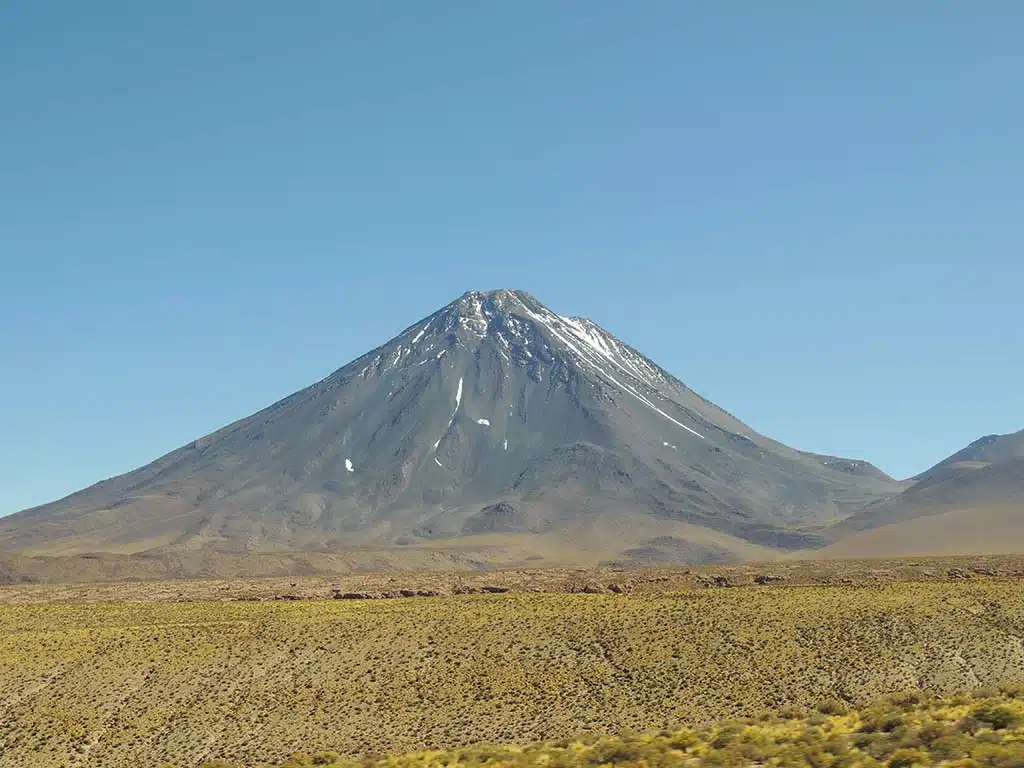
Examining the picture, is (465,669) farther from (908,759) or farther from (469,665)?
(908,759)

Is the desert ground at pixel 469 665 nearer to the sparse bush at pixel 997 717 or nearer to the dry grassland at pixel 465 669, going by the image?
the dry grassland at pixel 465 669

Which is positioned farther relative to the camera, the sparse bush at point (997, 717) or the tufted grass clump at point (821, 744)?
the sparse bush at point (997, 717)

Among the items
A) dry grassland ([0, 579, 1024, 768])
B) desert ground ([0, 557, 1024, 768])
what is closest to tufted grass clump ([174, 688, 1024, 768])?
desert ground ([0, 557, 1024, 768])

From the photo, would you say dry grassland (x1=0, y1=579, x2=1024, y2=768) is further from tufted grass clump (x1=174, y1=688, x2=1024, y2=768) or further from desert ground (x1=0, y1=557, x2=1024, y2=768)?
tufted grass clump (x1=174, y1=688, x2=1024, y2=768)

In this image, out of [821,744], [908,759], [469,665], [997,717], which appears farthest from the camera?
[469,665]

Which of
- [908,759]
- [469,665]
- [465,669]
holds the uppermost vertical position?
[469,665]

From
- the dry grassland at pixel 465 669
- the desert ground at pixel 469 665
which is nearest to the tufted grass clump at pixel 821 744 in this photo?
the desert ground at pixel 469 665

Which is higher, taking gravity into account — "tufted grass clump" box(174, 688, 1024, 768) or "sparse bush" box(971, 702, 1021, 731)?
"sparse bush" box(971, 702, 1021, 731)

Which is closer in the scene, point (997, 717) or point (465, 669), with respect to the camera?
point (997, 717)

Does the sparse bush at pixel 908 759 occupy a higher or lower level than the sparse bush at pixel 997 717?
lower

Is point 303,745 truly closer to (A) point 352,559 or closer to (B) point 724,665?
(B) point 724,665

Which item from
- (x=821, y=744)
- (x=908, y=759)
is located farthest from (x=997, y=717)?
(x=821, y=744)

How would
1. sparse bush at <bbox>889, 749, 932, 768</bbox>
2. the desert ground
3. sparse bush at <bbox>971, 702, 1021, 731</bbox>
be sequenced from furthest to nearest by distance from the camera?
the desert ground
sparse bush at <bbox>971, 702, 1021, 731</bbox>
sparse bush at <bbox>889, 749, 932, 768</bbox>

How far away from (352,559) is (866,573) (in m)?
110
